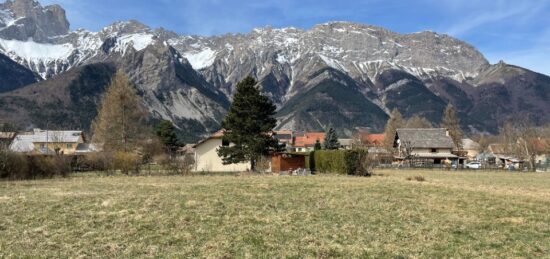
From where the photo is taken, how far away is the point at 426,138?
325 ft

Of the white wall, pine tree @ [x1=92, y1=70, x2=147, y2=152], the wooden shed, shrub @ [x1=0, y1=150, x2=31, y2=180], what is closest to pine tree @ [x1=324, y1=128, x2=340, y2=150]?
the white wall

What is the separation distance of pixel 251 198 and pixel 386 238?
914 centimetres

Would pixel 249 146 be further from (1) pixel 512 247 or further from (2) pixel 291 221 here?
(1) pixel 512 247

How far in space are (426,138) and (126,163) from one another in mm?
72751

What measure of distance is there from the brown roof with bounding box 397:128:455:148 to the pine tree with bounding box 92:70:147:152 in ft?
202

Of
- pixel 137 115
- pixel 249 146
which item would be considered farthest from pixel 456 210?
pixel 137 115

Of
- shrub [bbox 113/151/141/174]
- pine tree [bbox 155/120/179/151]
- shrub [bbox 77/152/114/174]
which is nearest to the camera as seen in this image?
shrub [bbox 113/151/141/174]

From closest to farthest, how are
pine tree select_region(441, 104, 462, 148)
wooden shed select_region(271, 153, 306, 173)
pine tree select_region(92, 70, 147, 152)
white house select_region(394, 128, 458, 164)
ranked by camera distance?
wooden shed select_region(271, 153, 306, 173), pine tree select_region(92, 70, 147, 152), white house select_region(394, 128, 458, 164), pine tree select_region(441, 104, 462, 148)

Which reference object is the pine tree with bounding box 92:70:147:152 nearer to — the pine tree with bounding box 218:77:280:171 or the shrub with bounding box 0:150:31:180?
the pine tree with bounding box 218:77:280:171

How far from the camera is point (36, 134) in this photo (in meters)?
106

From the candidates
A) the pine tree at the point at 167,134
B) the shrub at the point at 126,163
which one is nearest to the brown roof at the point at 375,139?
the pine tree at the point at 167,134

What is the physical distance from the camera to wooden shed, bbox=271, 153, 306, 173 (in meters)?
51.4

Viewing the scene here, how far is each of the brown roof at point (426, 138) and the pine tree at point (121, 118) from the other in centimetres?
6168

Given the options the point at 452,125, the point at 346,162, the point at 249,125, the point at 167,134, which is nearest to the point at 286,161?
the point at 249,125
